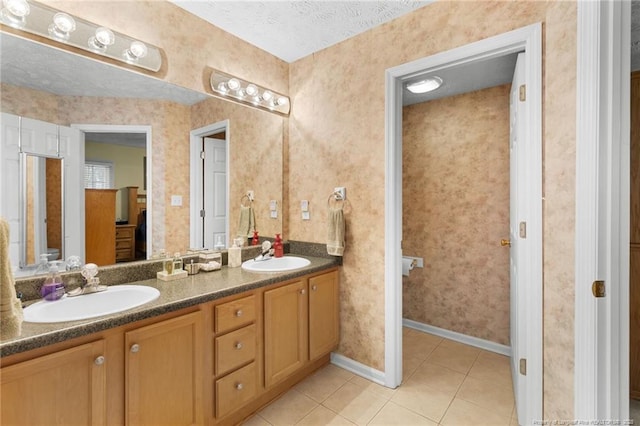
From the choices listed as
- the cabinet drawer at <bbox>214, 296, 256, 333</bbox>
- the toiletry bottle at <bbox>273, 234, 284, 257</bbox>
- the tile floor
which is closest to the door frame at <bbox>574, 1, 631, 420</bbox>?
the tile floor

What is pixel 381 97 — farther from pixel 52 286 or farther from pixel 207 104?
pixel 52 286

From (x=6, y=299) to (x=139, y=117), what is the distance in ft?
3.81

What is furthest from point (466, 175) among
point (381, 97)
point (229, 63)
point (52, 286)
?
point (52, 286)

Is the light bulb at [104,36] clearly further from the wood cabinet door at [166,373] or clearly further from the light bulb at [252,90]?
the wood cabinet door at [166,373]

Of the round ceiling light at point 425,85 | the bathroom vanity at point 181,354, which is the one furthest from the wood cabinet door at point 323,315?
the round ceiling light at point 425,85

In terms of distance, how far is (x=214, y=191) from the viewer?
2.21m

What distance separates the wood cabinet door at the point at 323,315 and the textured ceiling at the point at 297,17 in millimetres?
1734

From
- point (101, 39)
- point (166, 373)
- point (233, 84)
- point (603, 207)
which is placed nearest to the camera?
point (603, 207)

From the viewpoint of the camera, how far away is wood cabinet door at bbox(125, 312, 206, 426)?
4.09 ft

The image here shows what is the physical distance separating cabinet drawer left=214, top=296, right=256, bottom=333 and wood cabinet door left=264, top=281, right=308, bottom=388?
11 cm

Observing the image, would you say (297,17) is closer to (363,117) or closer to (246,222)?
(363,117)

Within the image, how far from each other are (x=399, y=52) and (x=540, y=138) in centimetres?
103

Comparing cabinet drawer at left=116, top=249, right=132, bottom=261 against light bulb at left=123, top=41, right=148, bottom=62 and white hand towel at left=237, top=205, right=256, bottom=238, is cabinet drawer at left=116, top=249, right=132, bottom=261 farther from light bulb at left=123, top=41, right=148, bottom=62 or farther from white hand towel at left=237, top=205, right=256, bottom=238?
light bulb at left=123, top=41, right=148, bottom=62

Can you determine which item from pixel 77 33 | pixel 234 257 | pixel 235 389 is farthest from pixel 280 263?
pixel 77 33
